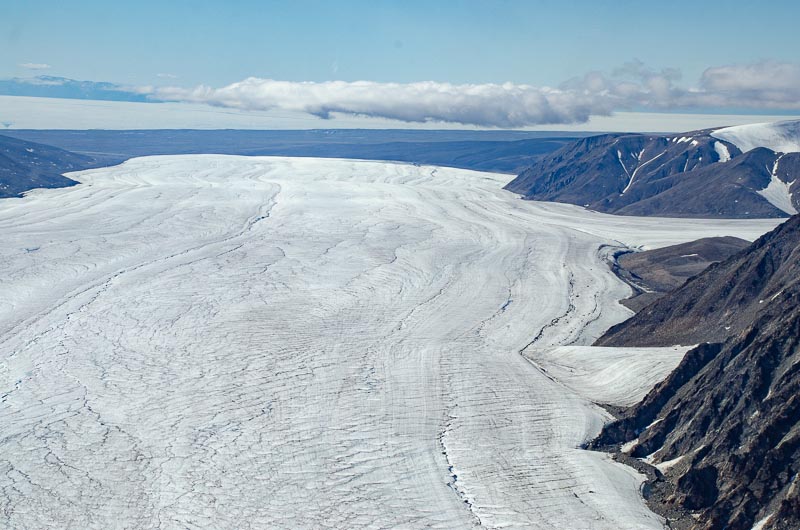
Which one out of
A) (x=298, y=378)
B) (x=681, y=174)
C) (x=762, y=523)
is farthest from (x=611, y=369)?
(x=681, y=174)

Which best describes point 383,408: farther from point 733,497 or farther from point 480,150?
point 480,150

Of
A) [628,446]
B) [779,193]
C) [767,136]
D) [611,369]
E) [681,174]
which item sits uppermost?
[767,136]

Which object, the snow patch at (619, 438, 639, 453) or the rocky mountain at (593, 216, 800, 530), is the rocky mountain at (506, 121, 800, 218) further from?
the snow patch at (619, 438, 639, 453)

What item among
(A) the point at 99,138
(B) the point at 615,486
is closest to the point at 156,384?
(B) the point at 615,486

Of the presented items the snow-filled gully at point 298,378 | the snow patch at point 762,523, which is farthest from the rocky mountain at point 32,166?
the snow patch at point 762,523

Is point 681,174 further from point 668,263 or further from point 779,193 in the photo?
point 668,263

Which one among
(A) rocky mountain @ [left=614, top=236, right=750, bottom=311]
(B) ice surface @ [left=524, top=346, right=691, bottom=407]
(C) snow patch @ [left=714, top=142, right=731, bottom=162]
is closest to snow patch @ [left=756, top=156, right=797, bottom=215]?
(C) snow patch @ [left=714, top=142, right=731, bottom=162]

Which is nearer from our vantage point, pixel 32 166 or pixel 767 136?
pixel 32 166
